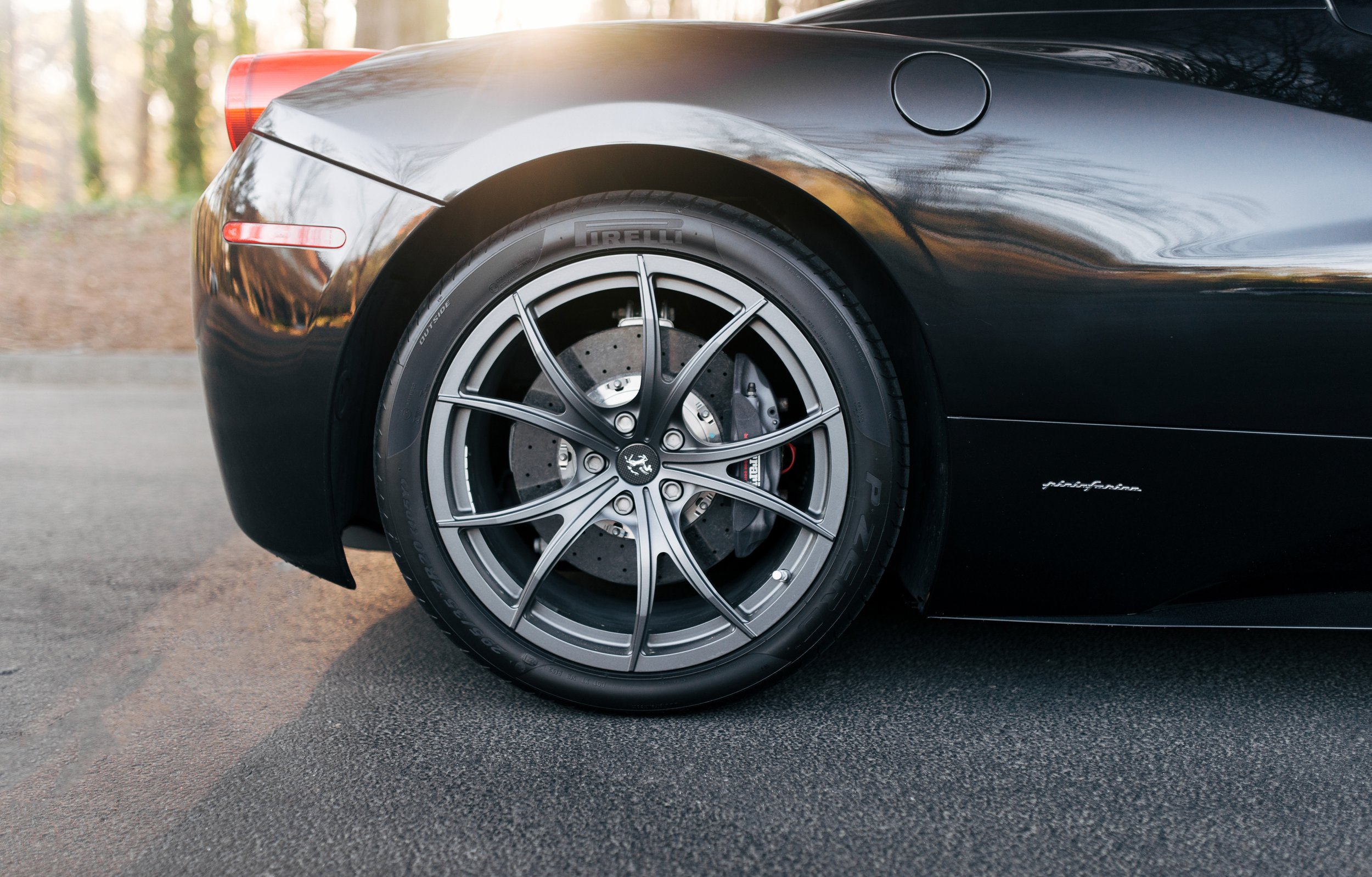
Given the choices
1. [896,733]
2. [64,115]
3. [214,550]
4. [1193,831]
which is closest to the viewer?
[1193,831]

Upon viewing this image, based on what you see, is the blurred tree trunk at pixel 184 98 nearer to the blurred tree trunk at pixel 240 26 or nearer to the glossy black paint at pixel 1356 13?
the blurred tree trunk at pixel 240 26

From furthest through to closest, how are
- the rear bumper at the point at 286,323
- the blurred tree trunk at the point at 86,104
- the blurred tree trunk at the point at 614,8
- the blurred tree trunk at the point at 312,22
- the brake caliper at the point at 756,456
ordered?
the blurred tree trunk at the point at 312,22 → the blurred tree trunk at the point at 614,8 → the blurred tree trunk at the point at 86,104 → the brake caliper at the point at 756,456 → the rear bumper at the point at 286,323

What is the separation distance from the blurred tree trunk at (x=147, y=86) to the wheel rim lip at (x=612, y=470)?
16.0 meters

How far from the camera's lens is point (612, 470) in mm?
1535

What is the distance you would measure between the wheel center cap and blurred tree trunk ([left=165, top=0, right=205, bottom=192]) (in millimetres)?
15416

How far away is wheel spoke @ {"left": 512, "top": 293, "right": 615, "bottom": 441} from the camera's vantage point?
1490 millimetres

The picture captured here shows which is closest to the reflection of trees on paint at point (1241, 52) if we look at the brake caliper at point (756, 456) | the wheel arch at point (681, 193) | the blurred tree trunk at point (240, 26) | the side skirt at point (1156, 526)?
the wheel arch at point (681, 193)

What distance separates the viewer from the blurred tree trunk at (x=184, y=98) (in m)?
14.3

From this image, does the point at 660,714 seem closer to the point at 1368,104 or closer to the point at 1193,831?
the point at 1193,831

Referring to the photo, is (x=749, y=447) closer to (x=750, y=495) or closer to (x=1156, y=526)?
(x=750, y=495)

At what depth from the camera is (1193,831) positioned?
1.27 metres

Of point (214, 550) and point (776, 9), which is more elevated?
point (776, 9)

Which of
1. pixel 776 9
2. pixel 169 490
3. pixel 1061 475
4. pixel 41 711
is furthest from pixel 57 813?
pixel 776 9

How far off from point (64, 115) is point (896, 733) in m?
47.5
